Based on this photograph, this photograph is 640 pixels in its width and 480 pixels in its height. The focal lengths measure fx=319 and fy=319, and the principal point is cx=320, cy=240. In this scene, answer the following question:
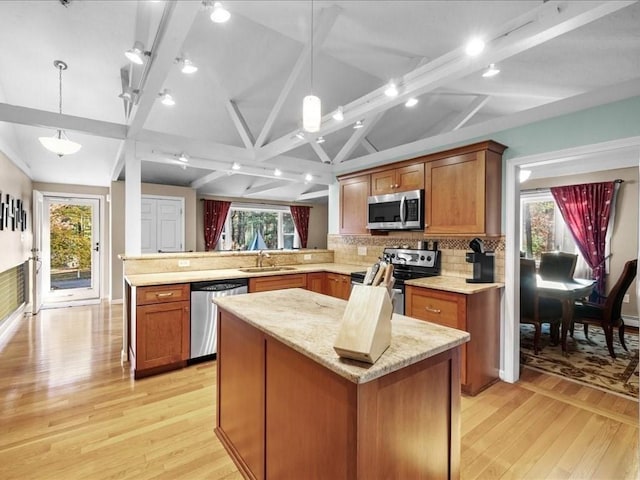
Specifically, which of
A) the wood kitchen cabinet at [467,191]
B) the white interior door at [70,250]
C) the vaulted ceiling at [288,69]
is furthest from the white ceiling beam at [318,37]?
the white interior door at [70,250]

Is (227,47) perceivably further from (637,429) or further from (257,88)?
(637,429)

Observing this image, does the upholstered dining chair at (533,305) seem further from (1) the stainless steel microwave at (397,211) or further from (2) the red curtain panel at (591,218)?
(2) the red curtain panel at (591,218)

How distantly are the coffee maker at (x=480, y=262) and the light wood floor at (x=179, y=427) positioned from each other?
0.94 meters

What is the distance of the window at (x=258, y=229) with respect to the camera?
815 centimetres

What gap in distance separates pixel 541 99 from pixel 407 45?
1.82 m

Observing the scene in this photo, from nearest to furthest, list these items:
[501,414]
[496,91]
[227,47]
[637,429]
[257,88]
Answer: [637,429] < [501,414] < [227,47] < [496,91] < [257,88]

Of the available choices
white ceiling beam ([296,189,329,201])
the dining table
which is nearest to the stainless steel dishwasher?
the dining table

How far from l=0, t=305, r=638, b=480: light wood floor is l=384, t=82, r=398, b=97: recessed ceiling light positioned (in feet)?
8.04

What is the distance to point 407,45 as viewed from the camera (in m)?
2.78

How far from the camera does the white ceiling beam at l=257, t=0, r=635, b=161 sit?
5.09ft

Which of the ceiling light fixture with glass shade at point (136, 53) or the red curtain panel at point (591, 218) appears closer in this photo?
the ceiling light fixture with glass shade at point (136, 53)

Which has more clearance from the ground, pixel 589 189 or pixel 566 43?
pixel 566 43

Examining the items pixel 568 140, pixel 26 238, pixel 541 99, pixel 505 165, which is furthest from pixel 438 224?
pixel 26 238

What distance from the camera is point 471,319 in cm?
259
